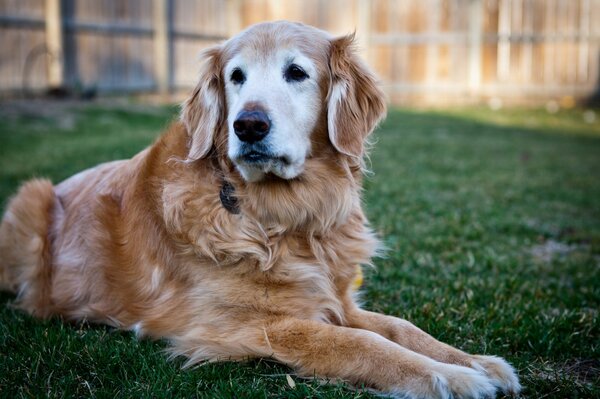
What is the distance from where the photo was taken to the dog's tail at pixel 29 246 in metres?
3.19

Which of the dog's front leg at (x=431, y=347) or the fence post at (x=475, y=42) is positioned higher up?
the fence post at (x=475, y=42)

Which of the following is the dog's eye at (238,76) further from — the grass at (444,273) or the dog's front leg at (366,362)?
the grass at (444,273)

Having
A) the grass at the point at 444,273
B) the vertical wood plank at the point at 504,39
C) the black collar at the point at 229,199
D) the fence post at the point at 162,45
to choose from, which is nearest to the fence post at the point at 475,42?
the vertical wood plank at the point at 504,39

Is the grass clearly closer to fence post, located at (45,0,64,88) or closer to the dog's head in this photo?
the dog's head

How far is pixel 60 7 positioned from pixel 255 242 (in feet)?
36.7

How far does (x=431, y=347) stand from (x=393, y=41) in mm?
15183

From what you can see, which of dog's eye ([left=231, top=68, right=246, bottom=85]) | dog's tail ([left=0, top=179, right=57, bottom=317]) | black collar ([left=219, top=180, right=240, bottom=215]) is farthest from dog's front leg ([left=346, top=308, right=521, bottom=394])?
dog's tail ([left=0, top=179, right=57, bottom=317])

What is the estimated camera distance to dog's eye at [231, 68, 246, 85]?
2939 millimetres

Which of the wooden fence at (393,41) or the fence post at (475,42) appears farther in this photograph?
the fence post at (475,42)

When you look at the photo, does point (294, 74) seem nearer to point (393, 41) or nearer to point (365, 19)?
point (393, 41)

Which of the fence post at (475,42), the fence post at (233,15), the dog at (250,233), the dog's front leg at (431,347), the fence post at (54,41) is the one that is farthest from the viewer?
the fence post at (233,15)

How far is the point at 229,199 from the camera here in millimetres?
2816

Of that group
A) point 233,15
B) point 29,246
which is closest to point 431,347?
point 29,246

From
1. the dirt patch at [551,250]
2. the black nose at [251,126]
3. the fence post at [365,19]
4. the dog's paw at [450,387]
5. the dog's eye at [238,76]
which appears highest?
the fence post at [365,19]
